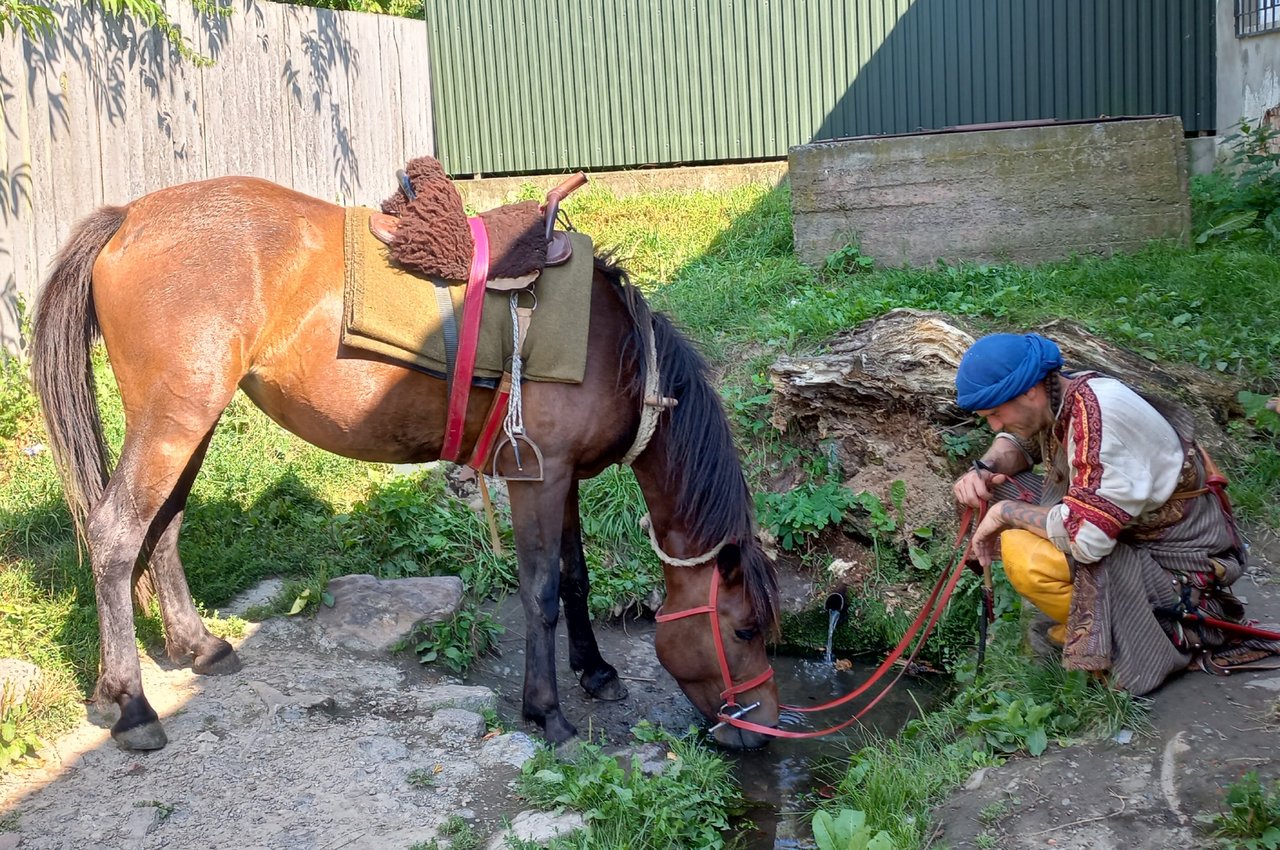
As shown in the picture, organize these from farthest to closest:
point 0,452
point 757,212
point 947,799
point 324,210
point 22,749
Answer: point 757,212 → point 0,452 → point 324,210 → point 22,749 → point 947,799

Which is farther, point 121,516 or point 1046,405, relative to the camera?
point 121,516

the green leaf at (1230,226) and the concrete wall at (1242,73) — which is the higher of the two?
Answer: the concrete wall at (1242,73)

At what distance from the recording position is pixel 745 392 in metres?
6.06

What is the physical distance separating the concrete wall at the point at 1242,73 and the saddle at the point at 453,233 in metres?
6.82

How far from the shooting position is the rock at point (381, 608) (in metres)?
4.64

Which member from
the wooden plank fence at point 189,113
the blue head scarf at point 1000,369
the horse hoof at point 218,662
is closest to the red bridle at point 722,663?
the blue head scarf at point 1000,369

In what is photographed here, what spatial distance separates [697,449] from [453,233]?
123cm

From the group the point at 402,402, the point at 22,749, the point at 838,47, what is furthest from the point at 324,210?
the point at 838,47

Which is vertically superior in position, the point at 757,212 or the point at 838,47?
the point at 838,47

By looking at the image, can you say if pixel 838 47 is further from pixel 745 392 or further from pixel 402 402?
pixel 402 402

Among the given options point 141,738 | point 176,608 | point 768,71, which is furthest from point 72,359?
point 768,71

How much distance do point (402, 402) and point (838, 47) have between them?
7972mm

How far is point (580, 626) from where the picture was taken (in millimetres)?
4523

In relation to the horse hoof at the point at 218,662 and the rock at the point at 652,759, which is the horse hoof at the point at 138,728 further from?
the rock at the point at 652,759
